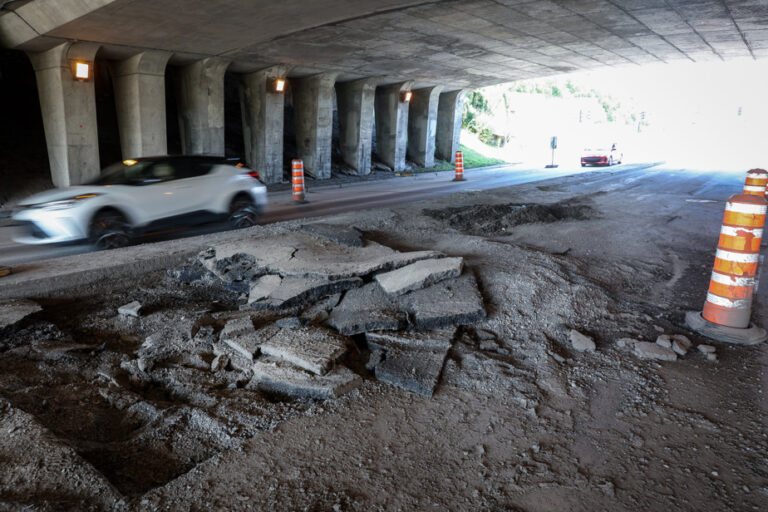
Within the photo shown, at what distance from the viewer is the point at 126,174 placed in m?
8.57

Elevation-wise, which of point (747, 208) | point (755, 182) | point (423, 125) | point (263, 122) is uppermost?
point (423, 125)

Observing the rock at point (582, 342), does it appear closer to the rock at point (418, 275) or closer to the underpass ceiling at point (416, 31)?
the rock at point (418, 275)

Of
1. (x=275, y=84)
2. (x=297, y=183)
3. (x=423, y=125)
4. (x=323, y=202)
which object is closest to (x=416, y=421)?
(x=323, y=202)

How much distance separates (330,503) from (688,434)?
2.27 m

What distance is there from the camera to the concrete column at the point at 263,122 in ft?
67.3

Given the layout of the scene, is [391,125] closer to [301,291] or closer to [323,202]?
[323,202]

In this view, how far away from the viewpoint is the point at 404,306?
15.3ft

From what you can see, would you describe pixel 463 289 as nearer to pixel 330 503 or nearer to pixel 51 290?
pixel 330 503

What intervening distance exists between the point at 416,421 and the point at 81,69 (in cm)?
1658

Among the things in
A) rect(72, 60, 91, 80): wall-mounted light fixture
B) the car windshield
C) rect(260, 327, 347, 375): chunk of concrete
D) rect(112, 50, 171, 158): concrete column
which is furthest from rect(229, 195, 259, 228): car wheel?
rect(72, 60, 91, 80): wall-mounted light fixture

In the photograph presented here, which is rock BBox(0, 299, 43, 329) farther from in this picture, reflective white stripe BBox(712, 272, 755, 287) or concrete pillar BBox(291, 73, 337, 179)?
concrete pillar BBox(291, 73, 337, 179)

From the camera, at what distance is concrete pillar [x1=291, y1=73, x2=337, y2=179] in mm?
22516

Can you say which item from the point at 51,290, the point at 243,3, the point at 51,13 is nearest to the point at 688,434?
the point at 51,290

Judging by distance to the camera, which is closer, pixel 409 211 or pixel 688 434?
pixel 688 434
